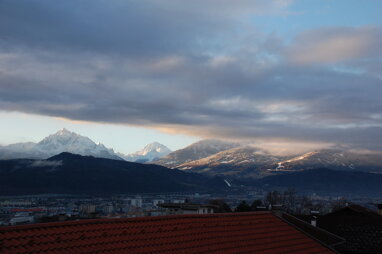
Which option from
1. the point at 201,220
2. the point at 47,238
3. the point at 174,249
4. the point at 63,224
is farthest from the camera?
the point at 201,220

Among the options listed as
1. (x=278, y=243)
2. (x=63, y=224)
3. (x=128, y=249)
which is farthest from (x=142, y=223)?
(x=278, y=243)

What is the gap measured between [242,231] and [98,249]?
924 cm

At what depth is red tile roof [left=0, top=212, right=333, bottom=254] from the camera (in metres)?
15.0

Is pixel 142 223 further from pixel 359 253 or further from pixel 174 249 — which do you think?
pixel 359 253

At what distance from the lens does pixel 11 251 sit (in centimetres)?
1357

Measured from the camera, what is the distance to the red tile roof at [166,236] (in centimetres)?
1496

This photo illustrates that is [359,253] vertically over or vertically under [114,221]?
under

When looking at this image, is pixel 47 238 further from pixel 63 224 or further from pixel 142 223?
pixel 142 223

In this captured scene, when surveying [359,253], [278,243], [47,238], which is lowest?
[359,253]

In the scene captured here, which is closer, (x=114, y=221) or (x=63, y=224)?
(x=63, y=224)

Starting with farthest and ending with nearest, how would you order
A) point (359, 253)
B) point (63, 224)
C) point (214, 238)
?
point (359, 253), point (214, 238), point (63, 224)

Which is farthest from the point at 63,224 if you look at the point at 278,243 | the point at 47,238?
the point at 278,243

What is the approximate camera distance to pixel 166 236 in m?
19.0

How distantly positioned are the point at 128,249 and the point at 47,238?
2993 millimetres
